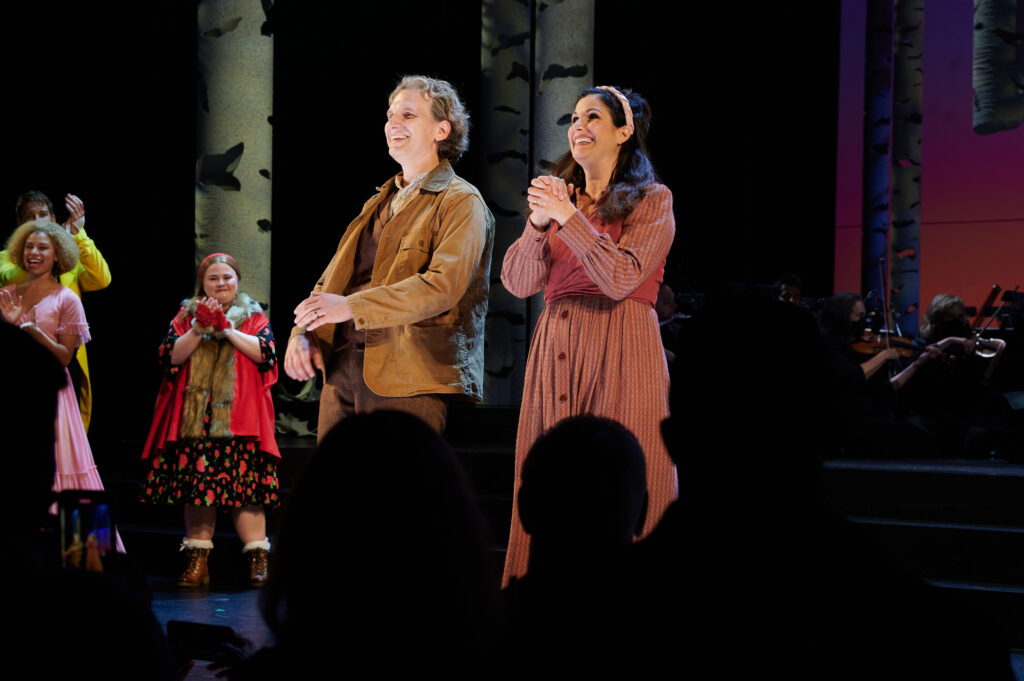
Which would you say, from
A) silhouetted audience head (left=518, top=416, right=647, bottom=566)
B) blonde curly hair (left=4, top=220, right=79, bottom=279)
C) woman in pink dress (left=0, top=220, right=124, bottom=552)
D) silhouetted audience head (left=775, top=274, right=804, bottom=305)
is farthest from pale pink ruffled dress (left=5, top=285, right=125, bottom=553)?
silhouetted audience head (left=775, top=274, right=804, bottom=305)

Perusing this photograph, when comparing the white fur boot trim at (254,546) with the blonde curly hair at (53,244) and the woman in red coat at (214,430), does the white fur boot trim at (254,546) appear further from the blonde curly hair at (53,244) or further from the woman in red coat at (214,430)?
the blonde curly hair at (53,244)

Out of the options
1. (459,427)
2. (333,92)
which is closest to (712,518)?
(459,427)

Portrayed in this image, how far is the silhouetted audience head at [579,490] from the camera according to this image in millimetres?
1237

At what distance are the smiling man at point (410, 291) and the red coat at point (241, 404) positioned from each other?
1.35 m

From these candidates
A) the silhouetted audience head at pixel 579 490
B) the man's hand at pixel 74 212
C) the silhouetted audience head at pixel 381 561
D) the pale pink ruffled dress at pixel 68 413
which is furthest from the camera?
the man's hand at pixel 74 212

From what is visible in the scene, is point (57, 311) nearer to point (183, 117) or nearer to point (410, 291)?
point (410, 291)

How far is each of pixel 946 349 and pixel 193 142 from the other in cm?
451

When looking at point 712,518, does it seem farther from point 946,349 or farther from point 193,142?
point 193,142

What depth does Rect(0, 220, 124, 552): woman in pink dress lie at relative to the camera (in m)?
3.85

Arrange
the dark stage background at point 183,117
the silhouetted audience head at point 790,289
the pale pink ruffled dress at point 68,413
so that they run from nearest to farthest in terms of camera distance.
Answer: the pale pink ruffled dress at point 68,413
the dark stage background at point 183,117
the silhouetted audience head at point 790,289

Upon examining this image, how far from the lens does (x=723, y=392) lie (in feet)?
3.67

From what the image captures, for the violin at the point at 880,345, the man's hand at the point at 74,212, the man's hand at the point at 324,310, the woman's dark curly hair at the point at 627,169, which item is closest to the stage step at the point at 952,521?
the woman's dark curly hair at the point at 627,169

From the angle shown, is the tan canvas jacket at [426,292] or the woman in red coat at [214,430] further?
the woman in red coat at [214,430]

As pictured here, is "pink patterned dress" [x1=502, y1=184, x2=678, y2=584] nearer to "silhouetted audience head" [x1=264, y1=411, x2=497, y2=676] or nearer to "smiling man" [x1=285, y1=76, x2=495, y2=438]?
"smiling man" [x1=285, y1=76, x2=495, y2=438]
